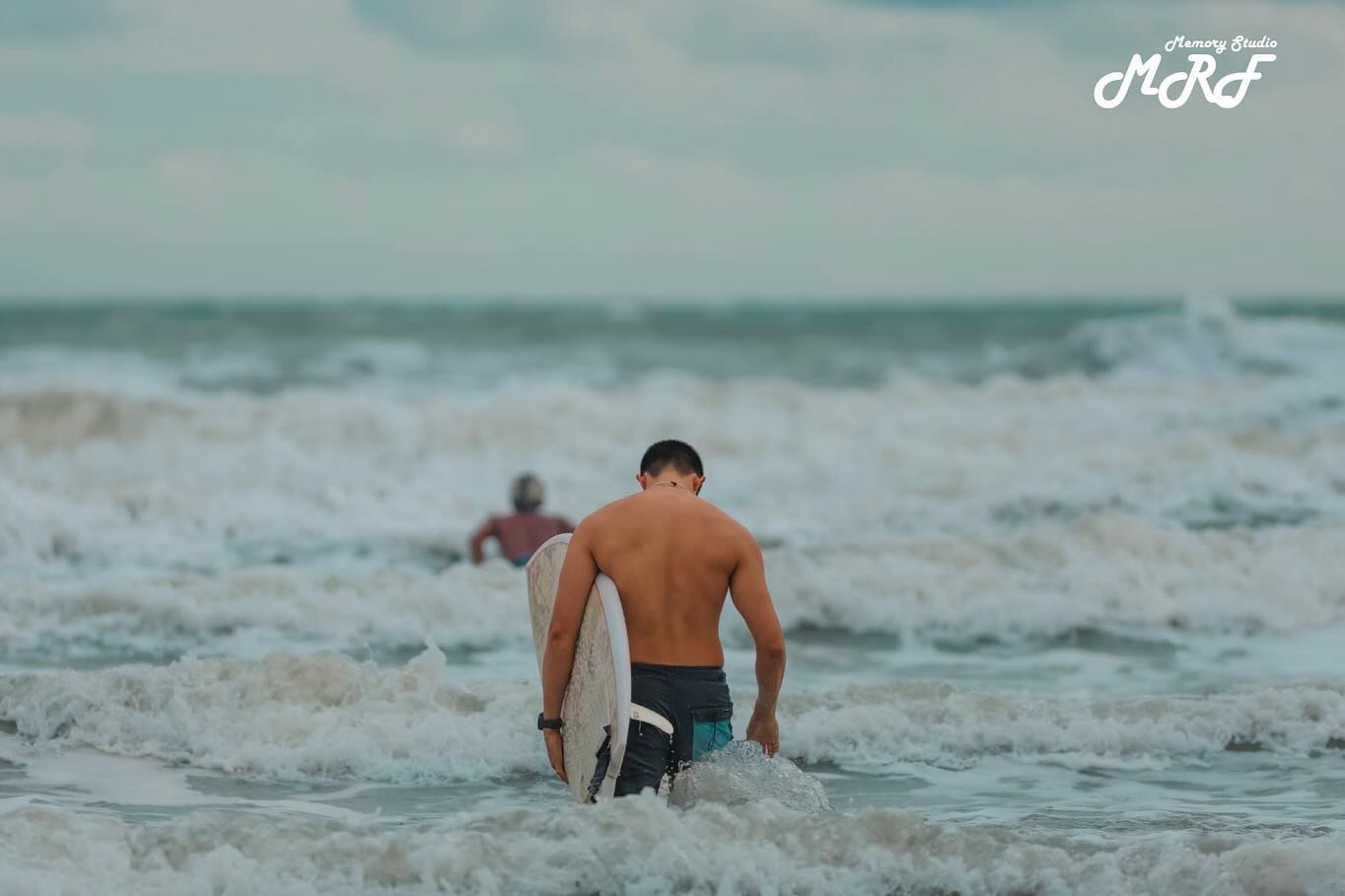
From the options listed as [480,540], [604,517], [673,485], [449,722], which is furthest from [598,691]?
[480,540]

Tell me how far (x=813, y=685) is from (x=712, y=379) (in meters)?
25.7

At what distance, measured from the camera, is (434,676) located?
729cm

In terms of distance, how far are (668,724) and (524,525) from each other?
6268 millimetres

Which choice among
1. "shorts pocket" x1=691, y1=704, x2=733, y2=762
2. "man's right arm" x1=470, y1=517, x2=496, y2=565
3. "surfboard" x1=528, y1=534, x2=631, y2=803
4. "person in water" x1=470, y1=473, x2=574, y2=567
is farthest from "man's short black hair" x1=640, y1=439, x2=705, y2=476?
"person in water" x1=470, y1=473, x2=574, y2=567

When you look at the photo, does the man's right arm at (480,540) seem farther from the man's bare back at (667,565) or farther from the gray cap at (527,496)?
the man's bare back at (667,565)

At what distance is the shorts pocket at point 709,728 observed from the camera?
5008 millimetres

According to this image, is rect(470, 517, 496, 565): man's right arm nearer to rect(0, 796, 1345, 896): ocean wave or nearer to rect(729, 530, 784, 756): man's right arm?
rect(0, 796, 1345, 896): ocean wave

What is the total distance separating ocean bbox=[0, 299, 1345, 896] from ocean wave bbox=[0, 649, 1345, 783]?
0.02 meters

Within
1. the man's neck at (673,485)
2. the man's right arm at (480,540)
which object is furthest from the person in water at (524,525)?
the man's neck at (673,485)

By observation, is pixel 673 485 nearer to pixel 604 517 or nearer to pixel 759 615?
pixel 604 517

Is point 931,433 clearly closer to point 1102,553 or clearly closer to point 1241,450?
point 1241,450

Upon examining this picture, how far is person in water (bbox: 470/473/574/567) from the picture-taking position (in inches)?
436

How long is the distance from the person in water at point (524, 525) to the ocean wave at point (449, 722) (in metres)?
3.62

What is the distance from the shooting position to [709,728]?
502cm
